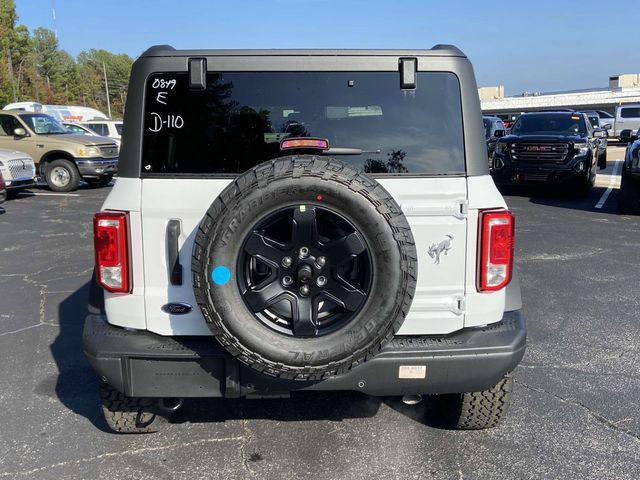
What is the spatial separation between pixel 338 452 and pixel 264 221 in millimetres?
1381

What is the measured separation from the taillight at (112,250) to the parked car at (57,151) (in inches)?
492

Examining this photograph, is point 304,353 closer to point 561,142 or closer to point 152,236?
point 152,236

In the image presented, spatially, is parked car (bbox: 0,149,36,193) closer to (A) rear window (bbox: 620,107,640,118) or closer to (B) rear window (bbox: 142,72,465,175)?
(B) rear window (bbox: 142,72,465,175)

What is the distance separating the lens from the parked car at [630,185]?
10016mm

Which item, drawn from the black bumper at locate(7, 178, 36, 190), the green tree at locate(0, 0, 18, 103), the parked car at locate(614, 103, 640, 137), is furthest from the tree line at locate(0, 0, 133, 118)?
the parked car at locate(614, 103, 640, 137)

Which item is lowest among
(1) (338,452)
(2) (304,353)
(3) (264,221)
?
(1) (338,452)

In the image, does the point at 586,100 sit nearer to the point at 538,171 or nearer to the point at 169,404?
the point at 538,171

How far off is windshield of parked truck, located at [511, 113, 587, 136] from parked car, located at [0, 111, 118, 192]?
985cm

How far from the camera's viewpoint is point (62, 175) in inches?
587

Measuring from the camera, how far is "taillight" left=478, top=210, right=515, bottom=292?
2.77m

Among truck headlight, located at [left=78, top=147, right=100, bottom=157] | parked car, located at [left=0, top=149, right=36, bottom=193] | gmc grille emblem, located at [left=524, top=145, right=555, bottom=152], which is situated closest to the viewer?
gmc grille emblem, located at [left=524, top=145, right=555, bottom=152]

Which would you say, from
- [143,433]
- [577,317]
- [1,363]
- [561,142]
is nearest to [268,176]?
[143,433]

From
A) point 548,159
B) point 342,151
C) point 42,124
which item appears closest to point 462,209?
point 342,151

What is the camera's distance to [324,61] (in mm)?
2799
